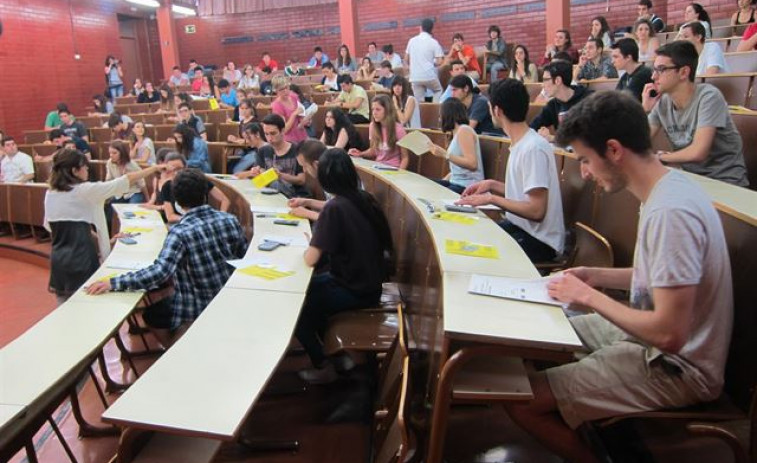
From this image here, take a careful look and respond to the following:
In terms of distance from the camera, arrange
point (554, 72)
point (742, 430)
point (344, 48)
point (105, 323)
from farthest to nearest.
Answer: point (344, 48) → point (554, 72) → point (105, 323) → point (742, 430)

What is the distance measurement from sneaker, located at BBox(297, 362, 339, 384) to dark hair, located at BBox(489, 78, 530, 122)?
171cm

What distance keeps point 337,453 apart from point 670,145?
8.57 feet

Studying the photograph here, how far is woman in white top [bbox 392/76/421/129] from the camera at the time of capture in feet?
21.3

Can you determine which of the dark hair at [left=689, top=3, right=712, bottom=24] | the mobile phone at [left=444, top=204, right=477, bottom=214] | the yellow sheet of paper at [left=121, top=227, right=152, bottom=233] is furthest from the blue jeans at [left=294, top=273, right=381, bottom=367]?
the dark hair at [left=689, top=3, right=712, bottom=24]

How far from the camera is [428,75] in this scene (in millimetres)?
7887

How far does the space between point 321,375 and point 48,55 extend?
551 inches

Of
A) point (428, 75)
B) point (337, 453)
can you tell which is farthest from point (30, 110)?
point (337, 453)

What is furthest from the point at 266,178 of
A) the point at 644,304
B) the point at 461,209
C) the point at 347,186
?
the point at 644,304

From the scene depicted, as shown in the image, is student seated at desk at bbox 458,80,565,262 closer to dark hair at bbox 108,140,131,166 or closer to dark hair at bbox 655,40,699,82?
dark hair at bbox 655,40,699,82

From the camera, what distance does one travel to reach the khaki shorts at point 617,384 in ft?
5.52

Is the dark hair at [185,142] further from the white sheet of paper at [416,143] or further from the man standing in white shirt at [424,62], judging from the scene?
the man standing in white shirt at [424,62]

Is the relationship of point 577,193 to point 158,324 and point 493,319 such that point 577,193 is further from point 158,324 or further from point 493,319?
point 158,324

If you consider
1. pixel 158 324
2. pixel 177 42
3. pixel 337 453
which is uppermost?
pixel 177 42

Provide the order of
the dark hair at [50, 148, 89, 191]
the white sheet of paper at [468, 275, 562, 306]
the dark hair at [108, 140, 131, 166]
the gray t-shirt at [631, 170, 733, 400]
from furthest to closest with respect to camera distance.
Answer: the dark hair at [108, 140, 131, 166] → the dark hair at [50, 148, 89, 191] → the white sheet of paper at [468, 275, 562, 306] → the gray t-shirt at [631, 170, 733, 400]
